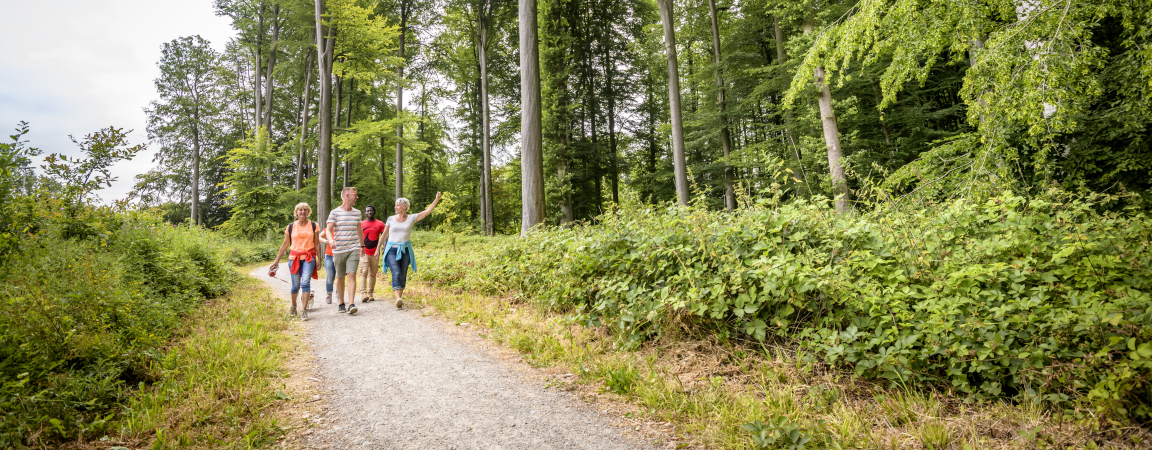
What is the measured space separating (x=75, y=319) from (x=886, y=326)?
267 inches

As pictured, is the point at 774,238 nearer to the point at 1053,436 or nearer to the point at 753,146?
the point at 1053,436

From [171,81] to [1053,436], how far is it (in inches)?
1612

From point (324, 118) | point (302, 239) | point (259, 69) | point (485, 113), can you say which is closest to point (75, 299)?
point (302, 239)

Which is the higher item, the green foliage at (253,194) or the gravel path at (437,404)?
the green foliage at (253,194)

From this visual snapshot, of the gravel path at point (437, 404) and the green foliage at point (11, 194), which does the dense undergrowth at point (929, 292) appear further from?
the green foliage at point (11, 194)

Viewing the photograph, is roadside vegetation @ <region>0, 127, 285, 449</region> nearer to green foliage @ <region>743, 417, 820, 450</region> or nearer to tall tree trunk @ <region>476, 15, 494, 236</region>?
green foliage @ <region>743, 417, 820, 450</region>

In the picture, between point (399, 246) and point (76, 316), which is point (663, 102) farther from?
point (76, 316)

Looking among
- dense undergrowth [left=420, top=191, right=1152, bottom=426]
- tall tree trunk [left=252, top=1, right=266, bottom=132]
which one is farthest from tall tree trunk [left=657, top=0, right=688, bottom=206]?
tall tree trunk [left=252, top=1, right=266, bottom=132]

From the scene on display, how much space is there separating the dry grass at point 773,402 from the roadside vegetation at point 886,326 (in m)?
0.01

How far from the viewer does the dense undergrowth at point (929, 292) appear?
240 centimetres

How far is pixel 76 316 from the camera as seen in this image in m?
4.12

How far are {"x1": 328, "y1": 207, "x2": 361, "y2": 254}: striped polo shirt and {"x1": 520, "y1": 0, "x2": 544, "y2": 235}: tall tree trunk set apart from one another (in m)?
3.32

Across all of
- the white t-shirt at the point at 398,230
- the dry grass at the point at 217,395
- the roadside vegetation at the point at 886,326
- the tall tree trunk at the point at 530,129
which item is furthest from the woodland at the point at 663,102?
the dry grass at the point at 217,395

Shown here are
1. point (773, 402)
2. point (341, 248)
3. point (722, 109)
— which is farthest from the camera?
point (722, 109)
